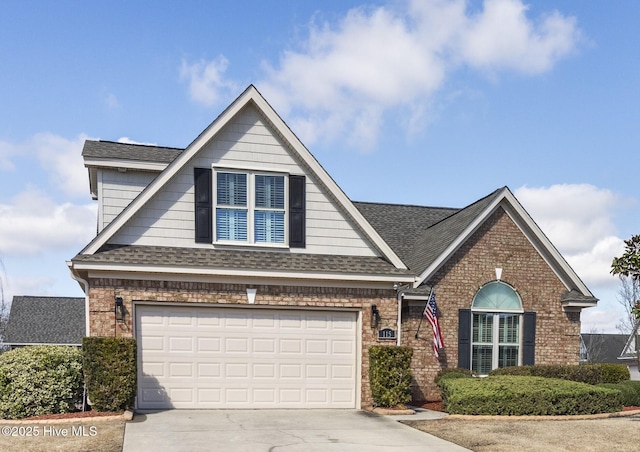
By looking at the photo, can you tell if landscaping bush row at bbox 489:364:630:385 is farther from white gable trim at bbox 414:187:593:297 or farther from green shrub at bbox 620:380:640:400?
white gable trim at bbox 414:187:593:297

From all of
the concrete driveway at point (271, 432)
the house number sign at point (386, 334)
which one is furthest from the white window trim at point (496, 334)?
the concrete driveway at point (271, 432)

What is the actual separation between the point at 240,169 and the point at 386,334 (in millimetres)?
5636

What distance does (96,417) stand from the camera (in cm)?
1172

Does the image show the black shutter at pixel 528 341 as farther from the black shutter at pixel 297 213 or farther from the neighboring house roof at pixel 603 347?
the neighboring house roof at pixel 603 347

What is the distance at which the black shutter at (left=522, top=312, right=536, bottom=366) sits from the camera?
18281mm

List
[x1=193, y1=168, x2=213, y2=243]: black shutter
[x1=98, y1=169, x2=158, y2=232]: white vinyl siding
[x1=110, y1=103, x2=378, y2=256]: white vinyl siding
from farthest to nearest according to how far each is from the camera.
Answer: [x1=98, y1=169, x2=158, y2=232]: white vinyl siding → [x1=193, y1=168, x2=213, y2=243]: black shutter → [x1=110, y1=103, x2=378, y2=256]: white vinyl siding

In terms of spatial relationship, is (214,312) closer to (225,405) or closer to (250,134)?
(225,405)

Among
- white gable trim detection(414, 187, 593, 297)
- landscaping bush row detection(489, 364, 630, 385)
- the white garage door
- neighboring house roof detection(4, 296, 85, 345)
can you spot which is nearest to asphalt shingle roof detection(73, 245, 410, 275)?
the white garage door

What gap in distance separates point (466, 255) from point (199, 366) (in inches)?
352

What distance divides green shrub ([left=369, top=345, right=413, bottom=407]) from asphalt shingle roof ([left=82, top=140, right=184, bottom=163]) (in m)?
8.40

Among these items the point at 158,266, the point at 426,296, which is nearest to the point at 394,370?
the point at 426,296

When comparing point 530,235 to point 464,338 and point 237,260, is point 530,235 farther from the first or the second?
point 237,260

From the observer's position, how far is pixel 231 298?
14195 mm

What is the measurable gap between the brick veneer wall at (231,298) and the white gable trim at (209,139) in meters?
1.06
